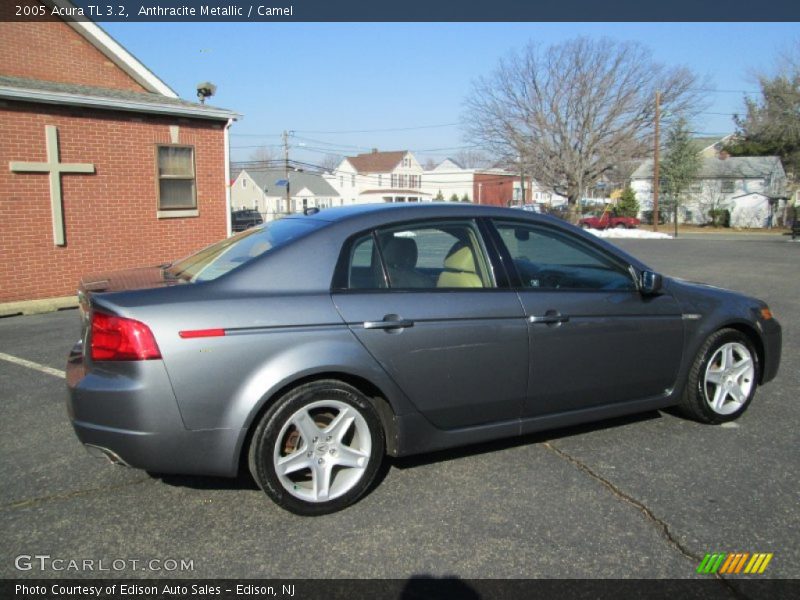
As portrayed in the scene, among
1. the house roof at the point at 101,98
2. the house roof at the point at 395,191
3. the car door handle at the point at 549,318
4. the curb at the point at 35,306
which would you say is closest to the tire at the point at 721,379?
the car door handle at the point at 549,318

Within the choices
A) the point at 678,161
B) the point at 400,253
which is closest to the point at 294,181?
the point at 678,161

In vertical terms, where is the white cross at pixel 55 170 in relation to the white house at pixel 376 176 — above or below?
below

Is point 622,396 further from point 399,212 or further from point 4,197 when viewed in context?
point 4,197

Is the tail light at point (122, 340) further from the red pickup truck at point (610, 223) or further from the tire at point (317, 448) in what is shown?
the red pickup truck at point (610, 223)

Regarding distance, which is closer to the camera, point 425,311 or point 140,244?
point 425,311

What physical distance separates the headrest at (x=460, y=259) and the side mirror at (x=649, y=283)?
44.4 inches

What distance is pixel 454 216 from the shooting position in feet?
12.1

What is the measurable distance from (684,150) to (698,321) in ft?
159

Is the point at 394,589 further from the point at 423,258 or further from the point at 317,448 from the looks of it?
the point at 423,258

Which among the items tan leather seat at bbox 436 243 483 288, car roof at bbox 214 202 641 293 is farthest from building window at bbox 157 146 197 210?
tan leather seat at bbox 436 243 483 288

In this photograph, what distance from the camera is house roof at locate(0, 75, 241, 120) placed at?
33.1ft

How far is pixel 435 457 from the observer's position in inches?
153

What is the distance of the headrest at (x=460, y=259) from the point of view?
3.73 metres

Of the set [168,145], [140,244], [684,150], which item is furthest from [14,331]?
[684,150]
